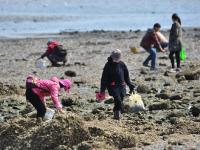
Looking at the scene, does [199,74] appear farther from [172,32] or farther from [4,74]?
[4,74]

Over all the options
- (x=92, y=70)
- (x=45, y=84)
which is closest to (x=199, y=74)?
(x=92, y=70)

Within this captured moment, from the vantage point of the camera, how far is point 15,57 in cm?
2877

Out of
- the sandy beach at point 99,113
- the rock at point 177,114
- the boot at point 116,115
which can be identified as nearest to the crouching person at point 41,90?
the sandy beach at point 99,113

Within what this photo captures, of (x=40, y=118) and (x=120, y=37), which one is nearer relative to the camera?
(x=40, y=118)

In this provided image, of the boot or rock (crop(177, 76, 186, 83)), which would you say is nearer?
the boot

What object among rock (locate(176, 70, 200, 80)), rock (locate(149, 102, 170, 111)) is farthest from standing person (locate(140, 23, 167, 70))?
rock (locate(149, 102, 170, 111))

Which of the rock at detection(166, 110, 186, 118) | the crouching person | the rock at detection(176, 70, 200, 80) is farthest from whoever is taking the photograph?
the rock at detection(176, 70, 200, 80)

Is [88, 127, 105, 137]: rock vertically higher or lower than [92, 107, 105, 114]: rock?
higher

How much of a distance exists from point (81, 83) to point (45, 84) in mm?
7208

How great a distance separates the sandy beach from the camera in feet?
34.9

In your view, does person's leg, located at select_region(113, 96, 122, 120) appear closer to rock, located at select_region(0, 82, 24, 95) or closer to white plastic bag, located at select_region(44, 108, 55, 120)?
white plastic bag, located at select_region(44, 108, 55, 120)

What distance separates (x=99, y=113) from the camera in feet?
45.0

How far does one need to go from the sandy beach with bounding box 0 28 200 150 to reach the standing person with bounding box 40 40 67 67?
1.22 ft

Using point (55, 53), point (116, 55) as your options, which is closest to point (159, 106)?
point (116, 55)
